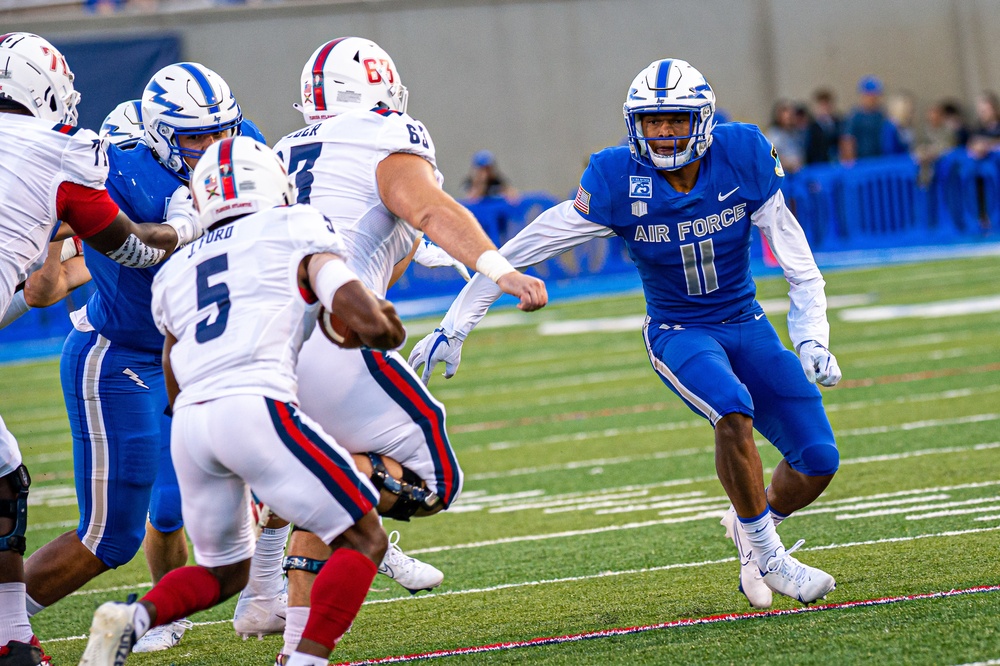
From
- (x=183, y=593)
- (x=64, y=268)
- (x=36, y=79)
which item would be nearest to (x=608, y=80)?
(x=64, y=268)

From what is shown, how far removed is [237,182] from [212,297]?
1.11 feet

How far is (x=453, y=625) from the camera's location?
4828mm

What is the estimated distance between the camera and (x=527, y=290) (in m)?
3.69

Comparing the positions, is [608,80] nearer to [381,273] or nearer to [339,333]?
[381,273]

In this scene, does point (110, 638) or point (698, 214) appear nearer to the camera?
point (110, 638)

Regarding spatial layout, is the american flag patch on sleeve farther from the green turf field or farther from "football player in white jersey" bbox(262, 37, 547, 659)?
the green turf field

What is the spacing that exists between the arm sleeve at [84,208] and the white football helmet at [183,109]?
1.45 feet

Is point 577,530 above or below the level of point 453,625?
below

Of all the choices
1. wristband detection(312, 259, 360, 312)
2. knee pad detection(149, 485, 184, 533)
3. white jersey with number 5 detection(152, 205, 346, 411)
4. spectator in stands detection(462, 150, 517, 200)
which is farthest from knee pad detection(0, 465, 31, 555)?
spectator in stands detection(462, 150, 517, 200)

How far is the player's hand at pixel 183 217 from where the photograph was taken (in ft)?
15.0

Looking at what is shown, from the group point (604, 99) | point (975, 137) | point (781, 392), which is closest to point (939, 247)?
point (975, 137)

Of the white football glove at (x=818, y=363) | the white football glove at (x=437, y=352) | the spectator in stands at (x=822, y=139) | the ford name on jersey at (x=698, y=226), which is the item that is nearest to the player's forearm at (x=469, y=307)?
the white football glove at (x=437, y=352)

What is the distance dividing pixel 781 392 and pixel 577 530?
1.89 meters

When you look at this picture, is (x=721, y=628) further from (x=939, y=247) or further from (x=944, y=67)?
(x=944, y=67)
